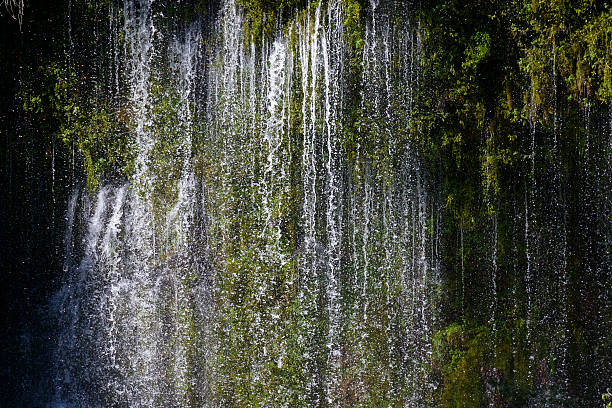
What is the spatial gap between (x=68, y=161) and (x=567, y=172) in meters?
3.35

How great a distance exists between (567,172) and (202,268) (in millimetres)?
2483

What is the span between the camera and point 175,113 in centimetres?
321

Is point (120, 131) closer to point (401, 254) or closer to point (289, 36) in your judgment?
point (289, 36)

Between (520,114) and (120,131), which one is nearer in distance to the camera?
(520,114)

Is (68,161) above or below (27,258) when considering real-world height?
above

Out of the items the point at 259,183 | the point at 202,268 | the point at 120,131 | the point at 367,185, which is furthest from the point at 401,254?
the point at 120,131

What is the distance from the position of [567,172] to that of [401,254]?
1180 millimetres

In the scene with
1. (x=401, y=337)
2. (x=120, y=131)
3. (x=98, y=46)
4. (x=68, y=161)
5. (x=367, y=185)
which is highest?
(x=98, y=46)

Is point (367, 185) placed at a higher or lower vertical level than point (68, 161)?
lower

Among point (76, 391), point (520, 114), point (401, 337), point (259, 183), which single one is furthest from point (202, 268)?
point (520, 114)

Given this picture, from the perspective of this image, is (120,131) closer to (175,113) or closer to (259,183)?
(175,113)

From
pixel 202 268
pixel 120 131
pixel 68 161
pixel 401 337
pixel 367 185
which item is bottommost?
pixel 401 337

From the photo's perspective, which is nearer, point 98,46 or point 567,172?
point 567,172

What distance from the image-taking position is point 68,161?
128 inches
